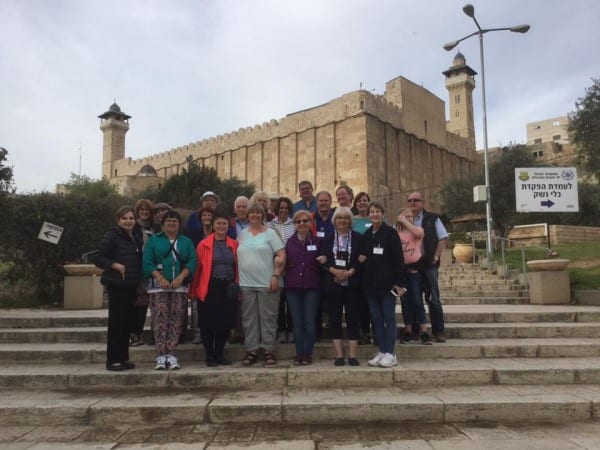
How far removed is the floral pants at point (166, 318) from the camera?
489 centimetres

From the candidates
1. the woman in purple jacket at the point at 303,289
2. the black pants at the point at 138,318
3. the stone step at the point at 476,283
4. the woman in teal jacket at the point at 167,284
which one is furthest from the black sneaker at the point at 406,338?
the stone step at the point at 476,283

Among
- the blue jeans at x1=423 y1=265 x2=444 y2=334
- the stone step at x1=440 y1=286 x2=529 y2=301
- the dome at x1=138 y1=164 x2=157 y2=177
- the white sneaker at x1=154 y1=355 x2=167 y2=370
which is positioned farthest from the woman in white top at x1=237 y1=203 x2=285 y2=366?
the dome at x1=138 y1=164 x2=157 y2=177

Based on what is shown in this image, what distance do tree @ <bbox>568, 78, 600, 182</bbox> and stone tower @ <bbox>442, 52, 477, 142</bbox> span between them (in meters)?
43.8

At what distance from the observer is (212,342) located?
5.03 meters

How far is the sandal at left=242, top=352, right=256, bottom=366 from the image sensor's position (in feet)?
16.2

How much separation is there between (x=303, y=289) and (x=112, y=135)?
7183cm

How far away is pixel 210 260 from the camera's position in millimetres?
5082

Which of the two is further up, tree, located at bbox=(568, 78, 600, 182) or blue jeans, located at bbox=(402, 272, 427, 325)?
tree, located at bbox=(568, 78, 600, 182)

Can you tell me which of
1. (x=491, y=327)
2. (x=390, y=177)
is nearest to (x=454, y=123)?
(x=390, y=177)

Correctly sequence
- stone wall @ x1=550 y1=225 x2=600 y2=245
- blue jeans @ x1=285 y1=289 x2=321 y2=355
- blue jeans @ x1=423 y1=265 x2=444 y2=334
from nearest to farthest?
blue jeans @ x1=285 y1=289 x2=321 y2=355 → blue jeans @ x1=423 y1=265 x2=444 y2=334 → stone wall @ x1=550 y1=225 x2=600 y2=245

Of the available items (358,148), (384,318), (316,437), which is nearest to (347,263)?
(384,318)

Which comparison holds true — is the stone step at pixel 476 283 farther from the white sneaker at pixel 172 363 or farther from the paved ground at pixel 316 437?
the white sneaker at pixel 172 363

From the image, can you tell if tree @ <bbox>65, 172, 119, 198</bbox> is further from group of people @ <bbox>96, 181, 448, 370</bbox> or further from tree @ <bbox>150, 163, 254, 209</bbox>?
group of people @ <bbox>96, 181, 448, 370</bbox>

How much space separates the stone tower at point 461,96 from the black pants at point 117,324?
6170 centimetres
